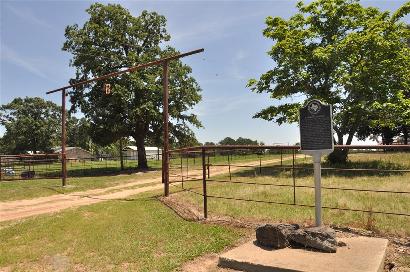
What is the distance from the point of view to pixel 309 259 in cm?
604

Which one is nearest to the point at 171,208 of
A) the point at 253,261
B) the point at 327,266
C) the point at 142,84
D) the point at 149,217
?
the point at 149,217

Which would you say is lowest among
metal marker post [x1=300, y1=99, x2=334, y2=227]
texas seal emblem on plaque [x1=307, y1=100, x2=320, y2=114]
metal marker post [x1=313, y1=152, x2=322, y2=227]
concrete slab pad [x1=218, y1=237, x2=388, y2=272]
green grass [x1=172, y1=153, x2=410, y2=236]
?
concrete slab pad [x1=218, y1=237, x2=388, y2=272]

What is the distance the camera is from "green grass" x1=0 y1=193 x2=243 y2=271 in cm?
702

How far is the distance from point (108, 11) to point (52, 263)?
99.0ft

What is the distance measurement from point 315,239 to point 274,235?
66cm

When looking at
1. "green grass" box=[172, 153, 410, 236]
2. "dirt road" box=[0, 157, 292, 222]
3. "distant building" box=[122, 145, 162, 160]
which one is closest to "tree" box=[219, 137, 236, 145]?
"distant building" box=[122, 145, 162, 160]

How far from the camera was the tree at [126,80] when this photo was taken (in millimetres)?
31453

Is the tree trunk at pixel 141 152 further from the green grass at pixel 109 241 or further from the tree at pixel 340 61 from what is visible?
the green grass at pixel 109 241

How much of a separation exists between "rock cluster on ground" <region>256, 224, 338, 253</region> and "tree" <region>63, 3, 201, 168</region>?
79.6ft

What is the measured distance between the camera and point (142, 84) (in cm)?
3142

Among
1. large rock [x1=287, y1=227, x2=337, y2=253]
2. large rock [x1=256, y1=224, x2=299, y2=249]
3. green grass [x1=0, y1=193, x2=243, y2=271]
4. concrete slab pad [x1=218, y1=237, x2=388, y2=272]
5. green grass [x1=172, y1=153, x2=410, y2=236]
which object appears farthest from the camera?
green grass [x1=172, y1=153, x2=410, y2=236]

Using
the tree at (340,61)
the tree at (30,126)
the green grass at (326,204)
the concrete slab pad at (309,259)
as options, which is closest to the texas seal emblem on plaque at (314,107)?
the concrete slab pad at (309,259)

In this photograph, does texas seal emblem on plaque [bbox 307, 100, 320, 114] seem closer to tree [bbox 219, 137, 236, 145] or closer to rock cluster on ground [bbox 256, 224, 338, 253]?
rock cluster on ground [bbox 256, 224, 338, 253]

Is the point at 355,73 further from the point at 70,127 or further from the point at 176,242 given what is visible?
the point at 70,127
